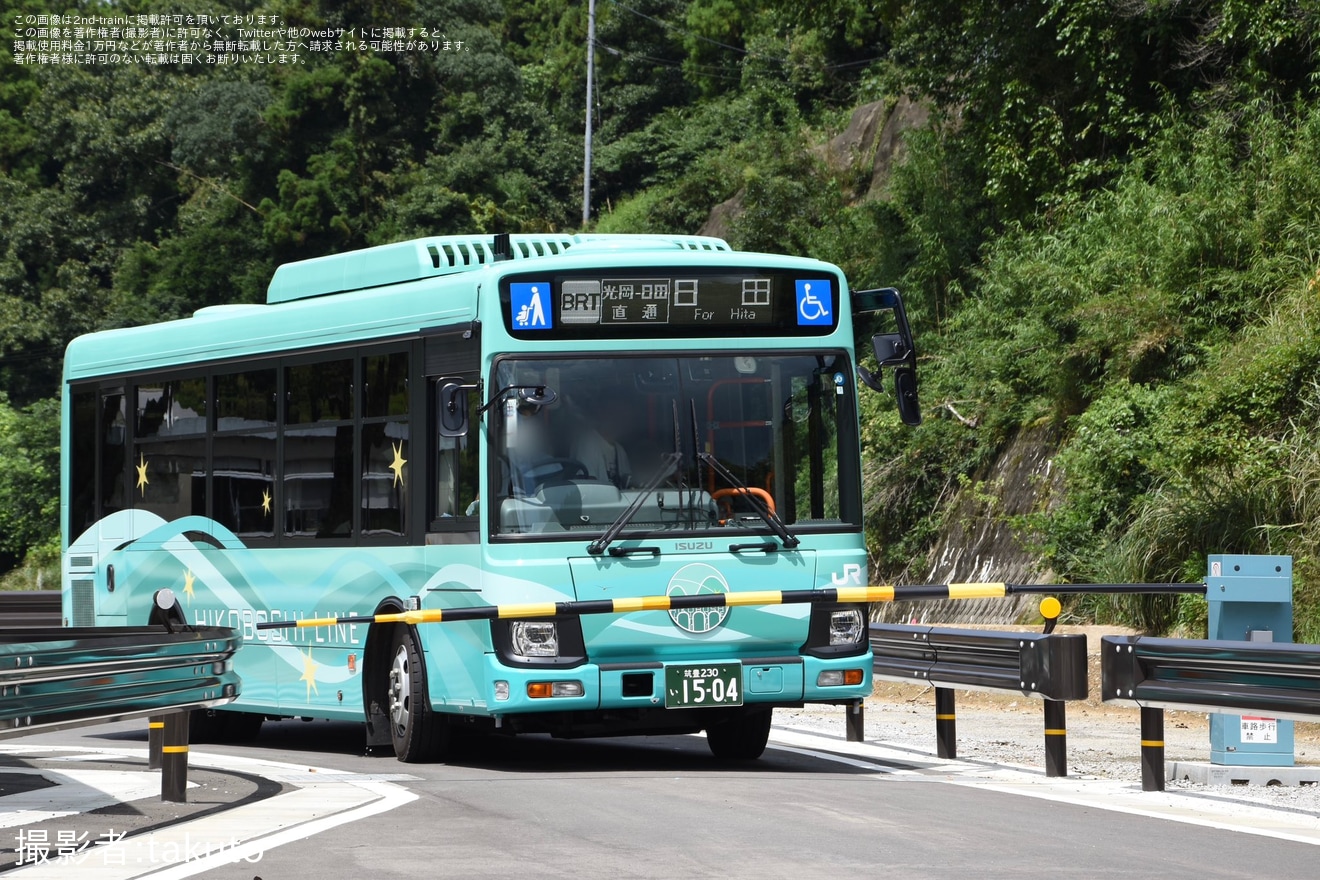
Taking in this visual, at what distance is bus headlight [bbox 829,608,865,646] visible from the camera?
12.2 meters

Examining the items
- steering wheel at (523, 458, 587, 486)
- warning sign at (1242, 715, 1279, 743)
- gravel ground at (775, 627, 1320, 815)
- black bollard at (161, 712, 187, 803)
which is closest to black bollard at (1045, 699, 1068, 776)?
gravel ground at (775, 627, 1320, 815)

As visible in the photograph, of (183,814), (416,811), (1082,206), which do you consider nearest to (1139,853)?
(416,811)

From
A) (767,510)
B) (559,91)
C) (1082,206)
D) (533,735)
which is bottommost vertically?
(533,735)

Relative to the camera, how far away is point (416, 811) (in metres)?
9.65

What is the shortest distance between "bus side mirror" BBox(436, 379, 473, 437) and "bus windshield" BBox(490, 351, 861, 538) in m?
0.21

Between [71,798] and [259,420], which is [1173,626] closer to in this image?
[259,420]

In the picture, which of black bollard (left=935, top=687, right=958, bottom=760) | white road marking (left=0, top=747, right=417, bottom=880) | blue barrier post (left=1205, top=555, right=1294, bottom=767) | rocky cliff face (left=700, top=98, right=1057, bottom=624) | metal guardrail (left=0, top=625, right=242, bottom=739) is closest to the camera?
white road marking (left=0, top=747, right=417, bottom=880)

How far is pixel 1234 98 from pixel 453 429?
17883 mm

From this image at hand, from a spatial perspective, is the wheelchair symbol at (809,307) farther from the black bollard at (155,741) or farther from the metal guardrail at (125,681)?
the black bollard at (155,741)

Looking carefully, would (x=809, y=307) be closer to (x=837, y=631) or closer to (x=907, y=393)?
(x=907, y=393)

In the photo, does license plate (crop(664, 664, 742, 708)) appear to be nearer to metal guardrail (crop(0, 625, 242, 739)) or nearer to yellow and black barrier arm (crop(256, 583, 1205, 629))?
yellow and black barrier arm (crop(256, 583, 1205, 629))

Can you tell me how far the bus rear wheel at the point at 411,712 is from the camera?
40.9 feet

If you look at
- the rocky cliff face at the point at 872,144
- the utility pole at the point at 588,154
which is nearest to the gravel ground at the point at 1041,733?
the rocky cliff face at the point at 872,144

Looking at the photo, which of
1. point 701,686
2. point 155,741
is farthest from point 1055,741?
point 155,741
